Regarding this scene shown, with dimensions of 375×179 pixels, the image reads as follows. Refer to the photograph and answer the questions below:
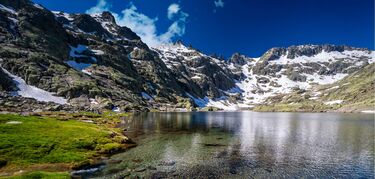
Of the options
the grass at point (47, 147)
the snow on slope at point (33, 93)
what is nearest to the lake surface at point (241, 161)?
the grass at point (47, 147)

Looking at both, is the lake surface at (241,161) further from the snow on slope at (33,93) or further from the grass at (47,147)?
the snow on slope at (33,93)

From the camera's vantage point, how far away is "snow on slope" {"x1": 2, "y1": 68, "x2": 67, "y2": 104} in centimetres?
18188

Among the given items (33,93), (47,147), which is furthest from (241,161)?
(33,93)

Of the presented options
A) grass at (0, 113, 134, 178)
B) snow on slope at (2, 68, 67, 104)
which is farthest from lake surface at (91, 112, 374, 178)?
snow on slope at (2, 68, 67, 104)

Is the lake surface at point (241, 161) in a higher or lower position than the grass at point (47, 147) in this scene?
lower

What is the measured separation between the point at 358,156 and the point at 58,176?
52623 millimetres

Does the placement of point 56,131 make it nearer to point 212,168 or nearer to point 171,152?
point 171,152

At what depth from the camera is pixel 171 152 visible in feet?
176

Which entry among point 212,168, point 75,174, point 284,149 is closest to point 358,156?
point 284,149

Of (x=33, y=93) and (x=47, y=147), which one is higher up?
(x=33, y=93)

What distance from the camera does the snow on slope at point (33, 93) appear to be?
18188 cm

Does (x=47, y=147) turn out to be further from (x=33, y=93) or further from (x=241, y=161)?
(x=33, y=93)

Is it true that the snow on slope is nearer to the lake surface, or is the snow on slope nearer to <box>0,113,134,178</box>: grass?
<box>0,113,134,178</box>: grass

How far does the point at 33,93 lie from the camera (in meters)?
188
